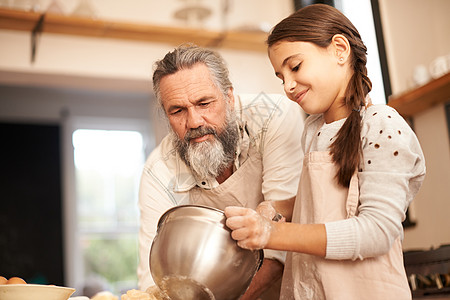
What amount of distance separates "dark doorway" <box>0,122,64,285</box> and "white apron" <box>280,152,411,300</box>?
15.1 feet

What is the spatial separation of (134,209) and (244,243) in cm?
517

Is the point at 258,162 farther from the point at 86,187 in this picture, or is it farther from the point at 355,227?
the point at 86,187

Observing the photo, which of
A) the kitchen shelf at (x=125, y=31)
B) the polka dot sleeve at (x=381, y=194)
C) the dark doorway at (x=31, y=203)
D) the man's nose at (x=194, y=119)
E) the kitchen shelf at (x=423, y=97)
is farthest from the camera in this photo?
the dark doorway at (x=31, y=203)

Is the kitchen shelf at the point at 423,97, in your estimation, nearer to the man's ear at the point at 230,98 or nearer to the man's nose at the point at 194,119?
the man's ear at the point at 230,98

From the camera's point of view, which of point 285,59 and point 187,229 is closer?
point 187,229

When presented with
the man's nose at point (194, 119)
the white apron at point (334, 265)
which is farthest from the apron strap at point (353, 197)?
the man's nose at point (194, 119)

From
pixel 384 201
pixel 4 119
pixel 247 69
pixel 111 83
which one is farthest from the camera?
pixel 4 119

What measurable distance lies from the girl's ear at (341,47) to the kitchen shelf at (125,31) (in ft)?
8.57

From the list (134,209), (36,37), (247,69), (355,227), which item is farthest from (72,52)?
(355,227)

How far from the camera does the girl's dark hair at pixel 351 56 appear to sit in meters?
1.07

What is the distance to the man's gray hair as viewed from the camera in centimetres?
154

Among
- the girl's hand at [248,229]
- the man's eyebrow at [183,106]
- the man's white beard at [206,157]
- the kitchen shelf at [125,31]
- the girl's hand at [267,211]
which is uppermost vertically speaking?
the kitchen shelf at [125,31]

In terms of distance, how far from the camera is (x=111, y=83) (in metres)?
3.89

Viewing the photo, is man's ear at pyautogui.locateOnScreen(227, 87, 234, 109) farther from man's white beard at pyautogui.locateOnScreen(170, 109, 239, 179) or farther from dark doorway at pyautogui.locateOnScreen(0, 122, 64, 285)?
dark doorway at pyautogui.locateOnScreen(0, 122, 64, 285)
